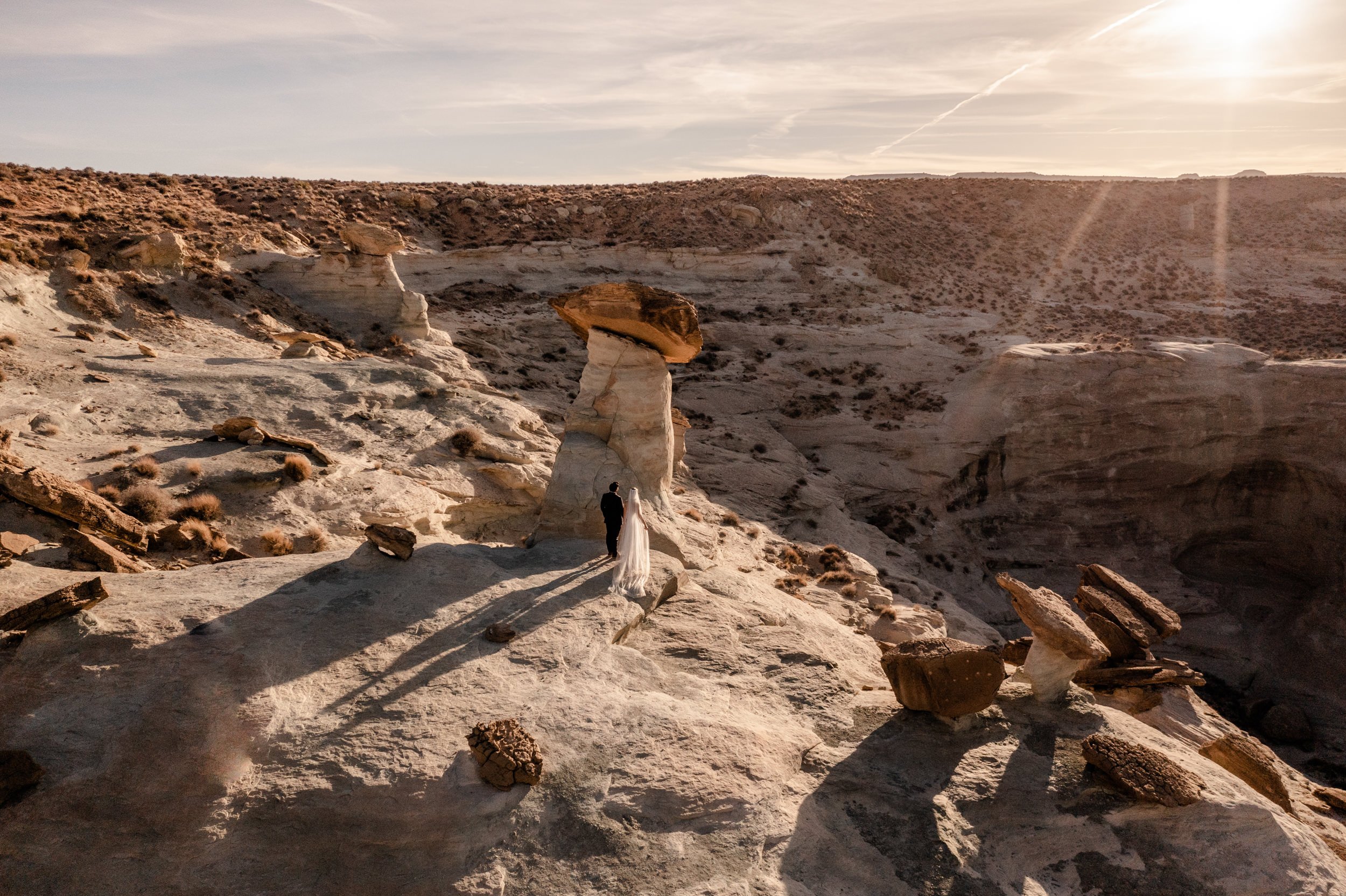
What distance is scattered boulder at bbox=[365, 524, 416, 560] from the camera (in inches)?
401

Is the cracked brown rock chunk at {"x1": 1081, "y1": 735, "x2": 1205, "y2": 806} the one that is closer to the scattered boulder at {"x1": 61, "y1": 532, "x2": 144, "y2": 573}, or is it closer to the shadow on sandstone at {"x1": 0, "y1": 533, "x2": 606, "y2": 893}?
the shadow on sandstone at {"x1": 0, "y1": 533, "x2": 606, "y2": 893}

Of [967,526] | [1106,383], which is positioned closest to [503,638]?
[967,526]

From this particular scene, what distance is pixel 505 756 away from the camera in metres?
7.12

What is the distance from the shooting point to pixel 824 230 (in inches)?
2012

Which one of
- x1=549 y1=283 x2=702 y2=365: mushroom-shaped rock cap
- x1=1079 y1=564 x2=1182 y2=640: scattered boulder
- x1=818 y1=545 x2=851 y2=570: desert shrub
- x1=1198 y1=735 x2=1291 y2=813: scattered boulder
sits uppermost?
x1=549 y1=283 x2=702 y2=365: mushroom-shaped rock cap

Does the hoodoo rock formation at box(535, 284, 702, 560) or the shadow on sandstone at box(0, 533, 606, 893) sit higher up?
the hoodoo rock formation at box(535, 284, 702, 560)

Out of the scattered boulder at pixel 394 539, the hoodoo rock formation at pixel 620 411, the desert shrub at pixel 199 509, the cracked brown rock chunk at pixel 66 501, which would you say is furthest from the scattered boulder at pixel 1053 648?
the desert shrub at pixel 199 509

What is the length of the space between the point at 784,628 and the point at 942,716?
8.01 ft

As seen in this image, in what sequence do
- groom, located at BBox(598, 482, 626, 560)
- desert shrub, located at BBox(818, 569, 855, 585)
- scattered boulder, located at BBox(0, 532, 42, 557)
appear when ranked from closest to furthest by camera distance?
scattered boulder, located at BBox(0, 532, 42, 557)
groom, located at BBox(598, 482, 626, 560)
desert shrub, located at BBox(818, 569, 855, 585)

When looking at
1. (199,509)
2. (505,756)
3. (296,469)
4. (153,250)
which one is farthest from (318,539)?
(153,250)

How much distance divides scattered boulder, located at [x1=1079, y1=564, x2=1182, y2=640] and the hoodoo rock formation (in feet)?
28.0

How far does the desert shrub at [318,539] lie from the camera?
500 inches

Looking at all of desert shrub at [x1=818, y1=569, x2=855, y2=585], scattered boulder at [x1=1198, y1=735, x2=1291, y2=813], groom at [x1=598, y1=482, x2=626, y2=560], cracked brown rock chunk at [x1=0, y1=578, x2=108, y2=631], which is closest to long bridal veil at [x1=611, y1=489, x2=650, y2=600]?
groom at [x1=598, y1=482, x2=626, y2=560]

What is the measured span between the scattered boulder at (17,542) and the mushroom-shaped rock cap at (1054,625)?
39.0ft
